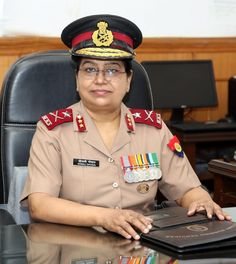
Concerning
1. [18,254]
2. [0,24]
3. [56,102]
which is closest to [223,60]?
[0,24]

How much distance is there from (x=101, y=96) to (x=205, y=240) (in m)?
0.77

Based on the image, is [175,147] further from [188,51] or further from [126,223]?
[188,51]

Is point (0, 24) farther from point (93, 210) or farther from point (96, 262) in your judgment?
point (96, 262)

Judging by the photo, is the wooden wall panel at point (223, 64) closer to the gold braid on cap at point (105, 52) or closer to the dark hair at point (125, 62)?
the dark hair at point (125, 62)

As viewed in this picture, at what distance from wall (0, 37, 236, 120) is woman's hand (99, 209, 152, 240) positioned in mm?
3185

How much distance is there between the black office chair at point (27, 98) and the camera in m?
2.50

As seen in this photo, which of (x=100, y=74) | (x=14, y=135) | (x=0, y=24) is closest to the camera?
(x=100, y=74)

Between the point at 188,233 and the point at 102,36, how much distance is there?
2.67 ft

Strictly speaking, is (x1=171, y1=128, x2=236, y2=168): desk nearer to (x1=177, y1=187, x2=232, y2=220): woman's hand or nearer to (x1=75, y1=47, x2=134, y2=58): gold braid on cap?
(x1=177, y1=187, x2=232, y2=220): woman's hand

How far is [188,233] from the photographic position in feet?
5.21

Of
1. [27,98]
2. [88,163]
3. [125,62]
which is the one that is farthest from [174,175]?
[27,98]

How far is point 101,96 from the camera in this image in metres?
2.14

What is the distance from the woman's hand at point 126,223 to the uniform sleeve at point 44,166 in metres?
0.36

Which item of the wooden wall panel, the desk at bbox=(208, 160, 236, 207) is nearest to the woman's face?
the desk at bbox=(208, 160, 236, 207)
